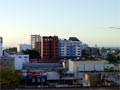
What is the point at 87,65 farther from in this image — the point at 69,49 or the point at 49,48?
the point at 69,49

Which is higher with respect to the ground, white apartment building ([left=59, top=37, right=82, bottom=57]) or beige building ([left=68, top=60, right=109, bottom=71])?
white apartment building ([left=59, top=37, right=82, bottom=57])

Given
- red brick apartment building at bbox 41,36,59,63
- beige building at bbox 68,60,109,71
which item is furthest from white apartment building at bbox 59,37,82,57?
beige building at bbox 68,60,109,71

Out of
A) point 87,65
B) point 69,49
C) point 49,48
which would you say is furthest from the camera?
point 69,49

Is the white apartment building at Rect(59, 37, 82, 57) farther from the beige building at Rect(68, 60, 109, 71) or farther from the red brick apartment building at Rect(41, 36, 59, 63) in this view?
the beige building at Rect(68, 60, 109, 71)

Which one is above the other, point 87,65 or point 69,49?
point 69,49

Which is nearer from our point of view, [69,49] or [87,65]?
[87,65]

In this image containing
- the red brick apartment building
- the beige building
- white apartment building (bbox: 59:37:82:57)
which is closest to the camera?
the beige building

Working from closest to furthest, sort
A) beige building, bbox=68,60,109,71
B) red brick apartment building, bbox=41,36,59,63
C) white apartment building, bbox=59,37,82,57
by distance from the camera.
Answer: beige building, bbox=68,60,109,71
red brick apartment building, bbox=41,36,59,63
white apartment building, bbox=59,37,82,57

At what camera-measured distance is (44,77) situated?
30.6 feet

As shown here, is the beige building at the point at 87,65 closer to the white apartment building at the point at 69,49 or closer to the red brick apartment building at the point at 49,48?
the red brick apartment building at the point at 49,48

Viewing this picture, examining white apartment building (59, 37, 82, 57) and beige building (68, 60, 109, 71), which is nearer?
beige building (68, 60, 109, 71)

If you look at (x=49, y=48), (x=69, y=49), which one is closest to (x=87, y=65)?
(x=49, y=48)

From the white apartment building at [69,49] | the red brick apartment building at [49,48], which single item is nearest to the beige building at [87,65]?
the red brick apartment building at [49,48]

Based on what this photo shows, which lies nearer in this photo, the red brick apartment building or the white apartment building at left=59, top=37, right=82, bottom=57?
the red brick apartment building
